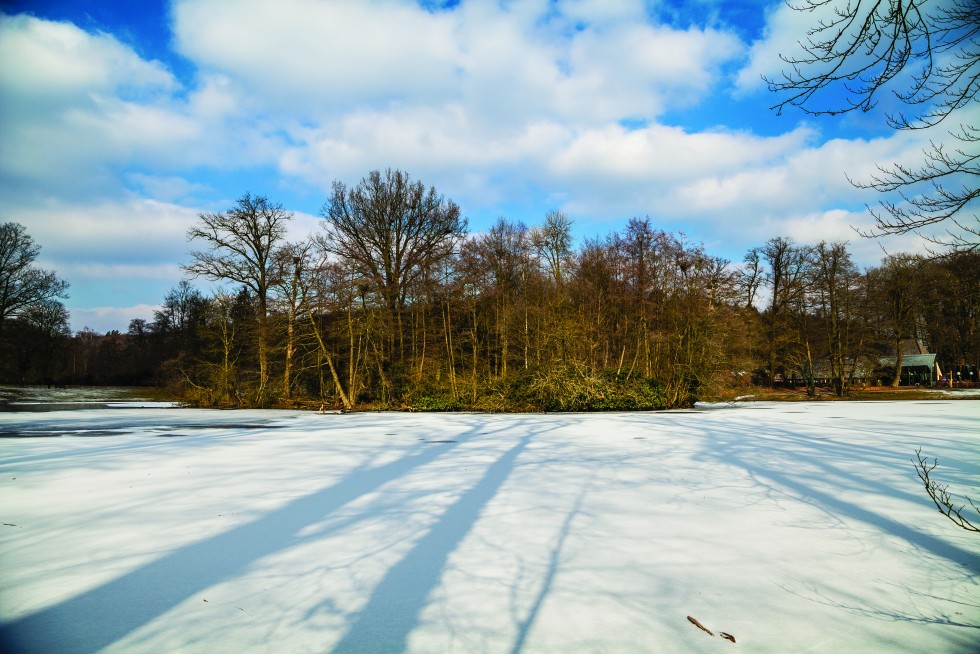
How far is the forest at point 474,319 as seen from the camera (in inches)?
783

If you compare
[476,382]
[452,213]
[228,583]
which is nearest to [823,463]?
[228,583]

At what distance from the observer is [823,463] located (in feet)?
22.4

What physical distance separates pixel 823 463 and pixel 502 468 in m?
4.74

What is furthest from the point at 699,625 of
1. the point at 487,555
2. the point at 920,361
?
the point at 920,361

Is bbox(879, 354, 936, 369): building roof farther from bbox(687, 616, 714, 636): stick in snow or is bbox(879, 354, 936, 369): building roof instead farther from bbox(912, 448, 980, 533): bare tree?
bbox(687, 616, 714, 636): stick in snow

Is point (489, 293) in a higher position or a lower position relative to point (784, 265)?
lower

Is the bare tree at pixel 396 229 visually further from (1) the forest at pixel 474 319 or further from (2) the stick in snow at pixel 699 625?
(2) the stick in snow at pixel 699 625

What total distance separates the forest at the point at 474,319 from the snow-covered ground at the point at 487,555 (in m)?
12.5

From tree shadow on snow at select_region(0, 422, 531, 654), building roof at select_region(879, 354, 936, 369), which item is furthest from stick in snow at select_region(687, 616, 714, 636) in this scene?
building roof at select_region(879, 354, 936, 369)

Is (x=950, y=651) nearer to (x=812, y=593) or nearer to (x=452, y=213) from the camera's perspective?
(x=812, y=593)

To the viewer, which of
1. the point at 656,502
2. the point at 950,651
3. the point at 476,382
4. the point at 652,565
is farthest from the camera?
the point at 476,382

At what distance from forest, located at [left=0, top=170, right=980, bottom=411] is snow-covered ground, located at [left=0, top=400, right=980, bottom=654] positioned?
1254cm

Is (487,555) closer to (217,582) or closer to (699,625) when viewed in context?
(699,625)

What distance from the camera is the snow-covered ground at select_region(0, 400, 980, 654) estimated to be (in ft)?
8.50
